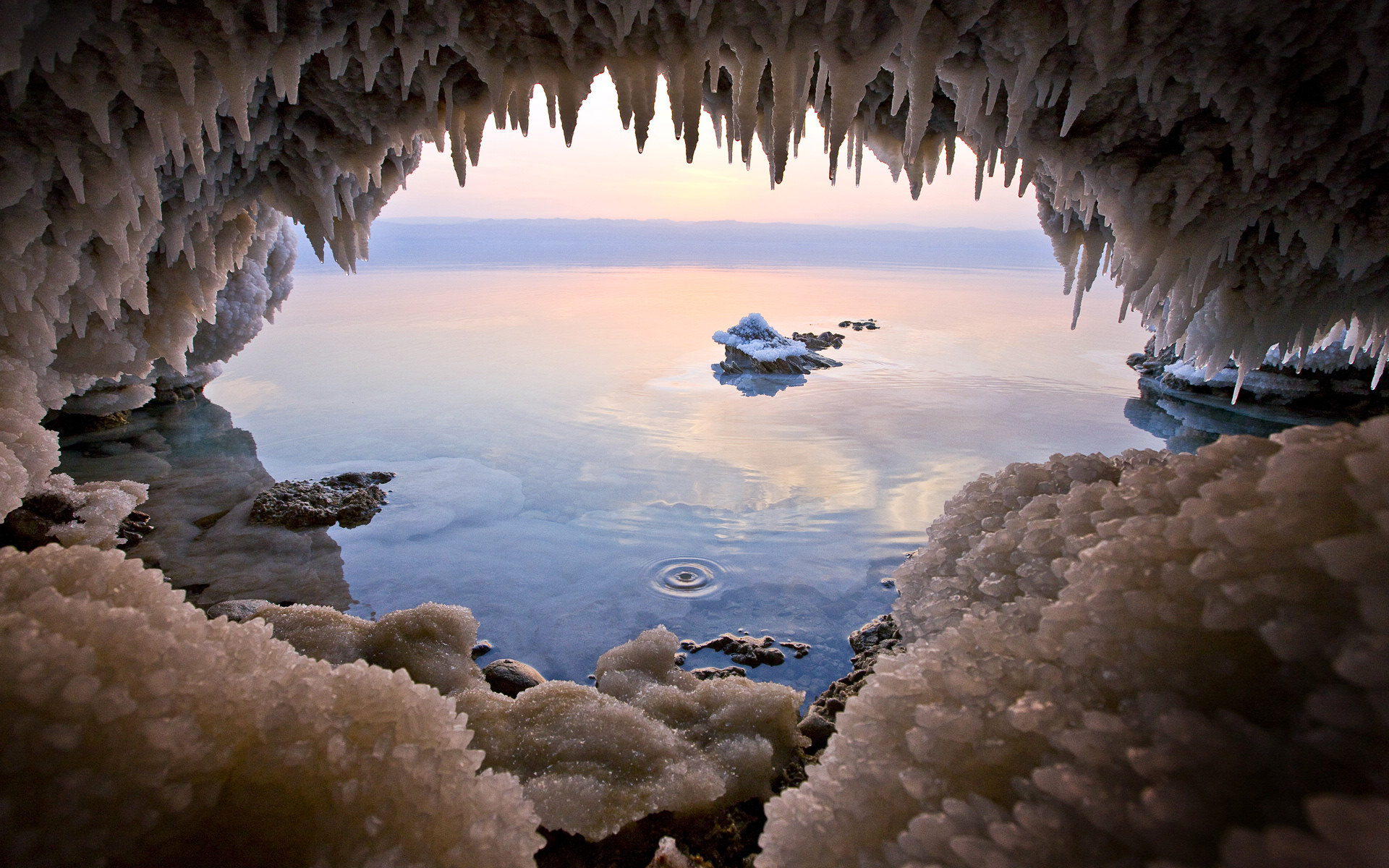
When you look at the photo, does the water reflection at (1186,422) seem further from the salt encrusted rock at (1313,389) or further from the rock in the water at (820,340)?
the rock in the water at (820,340)

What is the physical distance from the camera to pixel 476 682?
3426mm

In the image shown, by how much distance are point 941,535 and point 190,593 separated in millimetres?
5514

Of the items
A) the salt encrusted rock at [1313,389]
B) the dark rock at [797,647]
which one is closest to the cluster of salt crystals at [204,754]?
the dark rock at [797,647]

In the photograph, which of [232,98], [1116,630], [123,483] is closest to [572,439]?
[123,483]

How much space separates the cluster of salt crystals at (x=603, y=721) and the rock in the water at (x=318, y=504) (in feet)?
10.6

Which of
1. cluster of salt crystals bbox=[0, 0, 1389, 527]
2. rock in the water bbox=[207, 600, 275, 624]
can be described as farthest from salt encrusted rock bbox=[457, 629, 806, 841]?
cluster of salt crystals bbox=[0, 0, 1389, 527]

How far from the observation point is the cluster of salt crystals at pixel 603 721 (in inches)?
98.8

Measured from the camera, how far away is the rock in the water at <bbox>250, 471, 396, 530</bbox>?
6707 millimetres

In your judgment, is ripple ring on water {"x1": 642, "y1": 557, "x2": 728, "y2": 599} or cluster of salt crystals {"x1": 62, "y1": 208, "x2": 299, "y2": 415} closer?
ripple ring on water {"x1": 642, "y1": 557, "x2": 728, "y2": 599}

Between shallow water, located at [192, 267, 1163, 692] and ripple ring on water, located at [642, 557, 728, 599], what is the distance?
21mm

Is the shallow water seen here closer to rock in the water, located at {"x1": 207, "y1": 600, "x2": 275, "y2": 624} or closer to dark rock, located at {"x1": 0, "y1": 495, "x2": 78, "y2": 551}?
rock in the water, located at {"x1": 207, "y1": 600, "x2": 275, "y2": 624}

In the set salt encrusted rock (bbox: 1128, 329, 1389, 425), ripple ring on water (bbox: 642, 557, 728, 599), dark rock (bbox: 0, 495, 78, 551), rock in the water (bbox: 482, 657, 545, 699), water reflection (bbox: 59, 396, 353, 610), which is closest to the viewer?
rock in the water (bbox: 482, 657, 545, 699)

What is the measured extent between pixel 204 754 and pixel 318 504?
20.7ft

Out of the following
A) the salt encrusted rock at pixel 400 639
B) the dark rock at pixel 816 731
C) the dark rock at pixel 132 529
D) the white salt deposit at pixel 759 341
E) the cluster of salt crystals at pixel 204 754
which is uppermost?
the cluster of salt crystals at pixel 204 754
